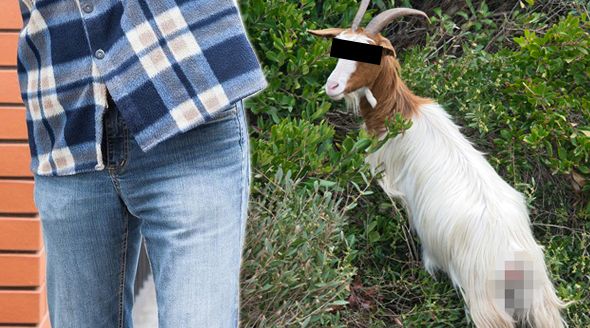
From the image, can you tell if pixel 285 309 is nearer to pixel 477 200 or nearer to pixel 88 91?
pixel 477 200

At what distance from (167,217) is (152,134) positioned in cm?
18

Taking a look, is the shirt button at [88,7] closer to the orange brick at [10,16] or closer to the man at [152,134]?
the man at [152,134]

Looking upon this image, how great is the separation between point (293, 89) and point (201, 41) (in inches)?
86.3

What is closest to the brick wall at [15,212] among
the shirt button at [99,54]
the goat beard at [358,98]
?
the shirt button at [99,54]

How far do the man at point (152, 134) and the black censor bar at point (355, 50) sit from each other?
184 centimetres

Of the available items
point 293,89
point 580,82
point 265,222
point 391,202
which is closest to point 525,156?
point 580,82

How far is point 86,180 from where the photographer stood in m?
1.87

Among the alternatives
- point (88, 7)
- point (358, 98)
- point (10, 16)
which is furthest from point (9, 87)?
point (358, 98)

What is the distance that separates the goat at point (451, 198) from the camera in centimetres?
364

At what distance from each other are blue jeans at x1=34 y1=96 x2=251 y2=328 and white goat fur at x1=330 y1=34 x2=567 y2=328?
1884 mm

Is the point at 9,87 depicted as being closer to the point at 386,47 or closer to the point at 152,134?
the point at 152,134

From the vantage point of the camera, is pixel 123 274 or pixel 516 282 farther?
pixel 516 282

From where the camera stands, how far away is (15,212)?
116 inches

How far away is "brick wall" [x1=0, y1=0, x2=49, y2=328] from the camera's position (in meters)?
2.88
